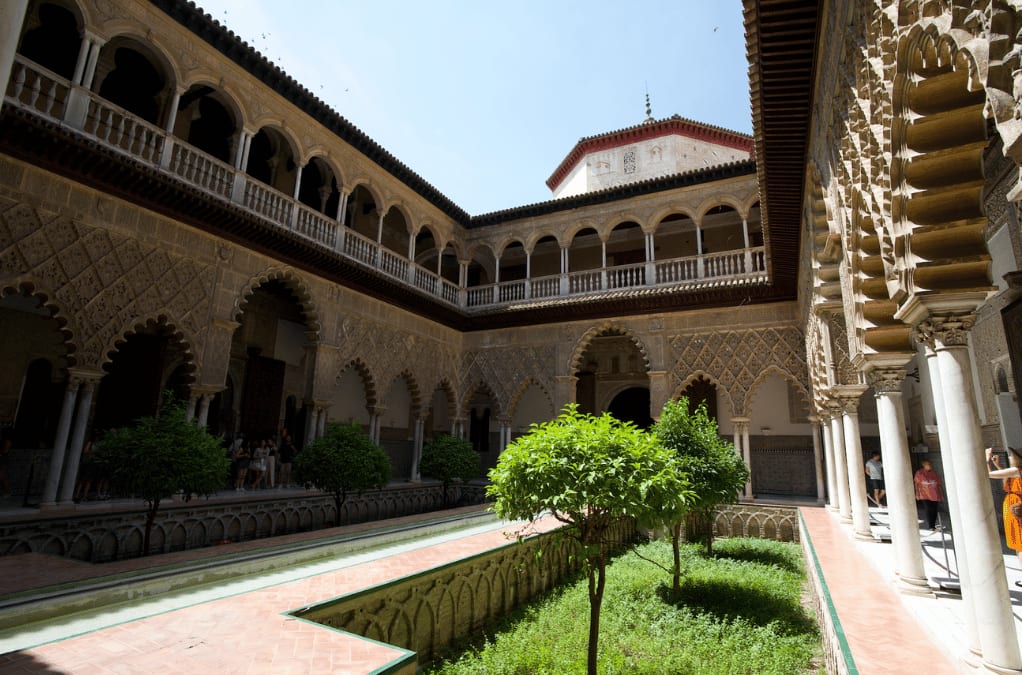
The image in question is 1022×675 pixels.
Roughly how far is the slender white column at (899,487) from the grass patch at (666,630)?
Result: 986mm

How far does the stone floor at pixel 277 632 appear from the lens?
8.07 feet

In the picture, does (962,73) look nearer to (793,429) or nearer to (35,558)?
(35,558)

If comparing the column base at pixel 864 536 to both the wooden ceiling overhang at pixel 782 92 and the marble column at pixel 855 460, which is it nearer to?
the marble column at pixel 855 460

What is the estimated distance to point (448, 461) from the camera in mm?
11031

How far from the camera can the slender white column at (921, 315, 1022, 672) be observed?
2.55 meters

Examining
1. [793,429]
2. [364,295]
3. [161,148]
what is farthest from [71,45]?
[793,429]

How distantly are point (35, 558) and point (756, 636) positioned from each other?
627 cm

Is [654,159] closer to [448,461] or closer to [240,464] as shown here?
[448,461]

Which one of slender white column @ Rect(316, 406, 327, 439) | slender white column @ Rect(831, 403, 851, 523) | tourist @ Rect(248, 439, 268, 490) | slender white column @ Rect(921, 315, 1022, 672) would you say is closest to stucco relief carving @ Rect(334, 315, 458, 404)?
slender white column @ Rect(316, 406, 327, 439)

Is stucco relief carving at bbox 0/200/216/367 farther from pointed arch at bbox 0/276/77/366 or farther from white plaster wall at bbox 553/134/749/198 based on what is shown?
white plaster wall at bbox 553/134/749/198

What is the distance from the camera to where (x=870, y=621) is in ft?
11.1

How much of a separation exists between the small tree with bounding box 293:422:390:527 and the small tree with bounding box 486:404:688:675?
16.1 feet

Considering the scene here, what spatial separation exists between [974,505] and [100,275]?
9.24m

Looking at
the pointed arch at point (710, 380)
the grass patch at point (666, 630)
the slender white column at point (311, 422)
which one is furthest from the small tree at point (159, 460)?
the pointed arch at point (710, 380)
